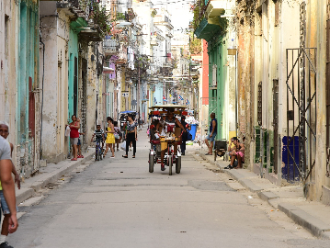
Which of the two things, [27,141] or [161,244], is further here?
[27,141]

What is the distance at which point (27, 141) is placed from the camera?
16.3m

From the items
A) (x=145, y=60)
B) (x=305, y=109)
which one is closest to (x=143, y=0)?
(x=145, y=60)

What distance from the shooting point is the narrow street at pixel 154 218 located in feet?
26.5

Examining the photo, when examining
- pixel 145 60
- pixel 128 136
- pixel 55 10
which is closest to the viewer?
pixel 55 10

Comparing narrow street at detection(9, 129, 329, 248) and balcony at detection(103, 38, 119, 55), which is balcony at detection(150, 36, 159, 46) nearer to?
balcony at detection(103, 38, 119, 55)

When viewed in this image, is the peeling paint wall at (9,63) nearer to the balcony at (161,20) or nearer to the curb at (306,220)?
the curb at (306,220)

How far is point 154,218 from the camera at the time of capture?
976 centimetres

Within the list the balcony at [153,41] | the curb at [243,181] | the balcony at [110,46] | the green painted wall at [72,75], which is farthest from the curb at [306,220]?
the balcony at [153,41]

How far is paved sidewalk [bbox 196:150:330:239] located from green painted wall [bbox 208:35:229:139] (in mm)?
9023

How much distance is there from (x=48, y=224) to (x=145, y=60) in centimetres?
6555

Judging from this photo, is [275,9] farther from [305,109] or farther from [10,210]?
[10,210]

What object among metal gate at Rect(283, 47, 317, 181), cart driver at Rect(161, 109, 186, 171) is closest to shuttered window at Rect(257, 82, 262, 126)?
cart driver at Rect(161, 109, 186, 171)

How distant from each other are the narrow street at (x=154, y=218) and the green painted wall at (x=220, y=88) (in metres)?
10.4

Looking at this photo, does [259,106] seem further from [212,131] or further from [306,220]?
[306,220]
